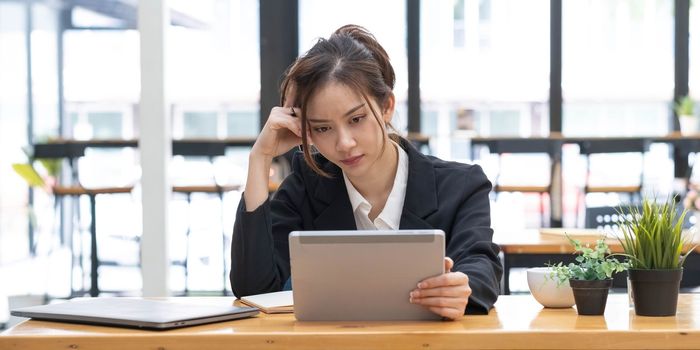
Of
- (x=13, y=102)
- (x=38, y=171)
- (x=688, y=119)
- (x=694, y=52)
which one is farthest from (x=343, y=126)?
(x=694, y=52)

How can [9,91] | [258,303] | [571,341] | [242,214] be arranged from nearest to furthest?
[571,341]
[258,303]
[242,214]
[9,91]

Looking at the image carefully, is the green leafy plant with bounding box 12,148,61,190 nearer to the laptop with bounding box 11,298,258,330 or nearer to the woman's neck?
the woman's neck

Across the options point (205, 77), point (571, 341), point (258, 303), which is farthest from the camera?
point (205, 77)

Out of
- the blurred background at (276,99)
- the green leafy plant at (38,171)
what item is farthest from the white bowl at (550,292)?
the green leafy plant at (38,171)

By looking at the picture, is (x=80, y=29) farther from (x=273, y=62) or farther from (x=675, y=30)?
(x=675, y=30)

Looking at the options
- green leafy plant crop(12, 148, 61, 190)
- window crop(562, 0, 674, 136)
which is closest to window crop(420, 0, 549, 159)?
window crop(562, 0, 674, 136)

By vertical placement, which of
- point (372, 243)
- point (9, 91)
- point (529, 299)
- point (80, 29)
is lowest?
point (529, 299)

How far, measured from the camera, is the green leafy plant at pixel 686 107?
8.41 m

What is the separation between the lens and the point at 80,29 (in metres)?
7.99

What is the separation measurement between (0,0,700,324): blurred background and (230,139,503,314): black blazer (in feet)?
16.6

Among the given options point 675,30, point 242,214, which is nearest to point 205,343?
point 242,214

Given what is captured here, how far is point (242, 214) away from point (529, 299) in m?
0.61

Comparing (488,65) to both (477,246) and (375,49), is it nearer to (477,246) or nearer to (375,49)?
(375,49)

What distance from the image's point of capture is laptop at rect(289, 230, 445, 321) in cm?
156
